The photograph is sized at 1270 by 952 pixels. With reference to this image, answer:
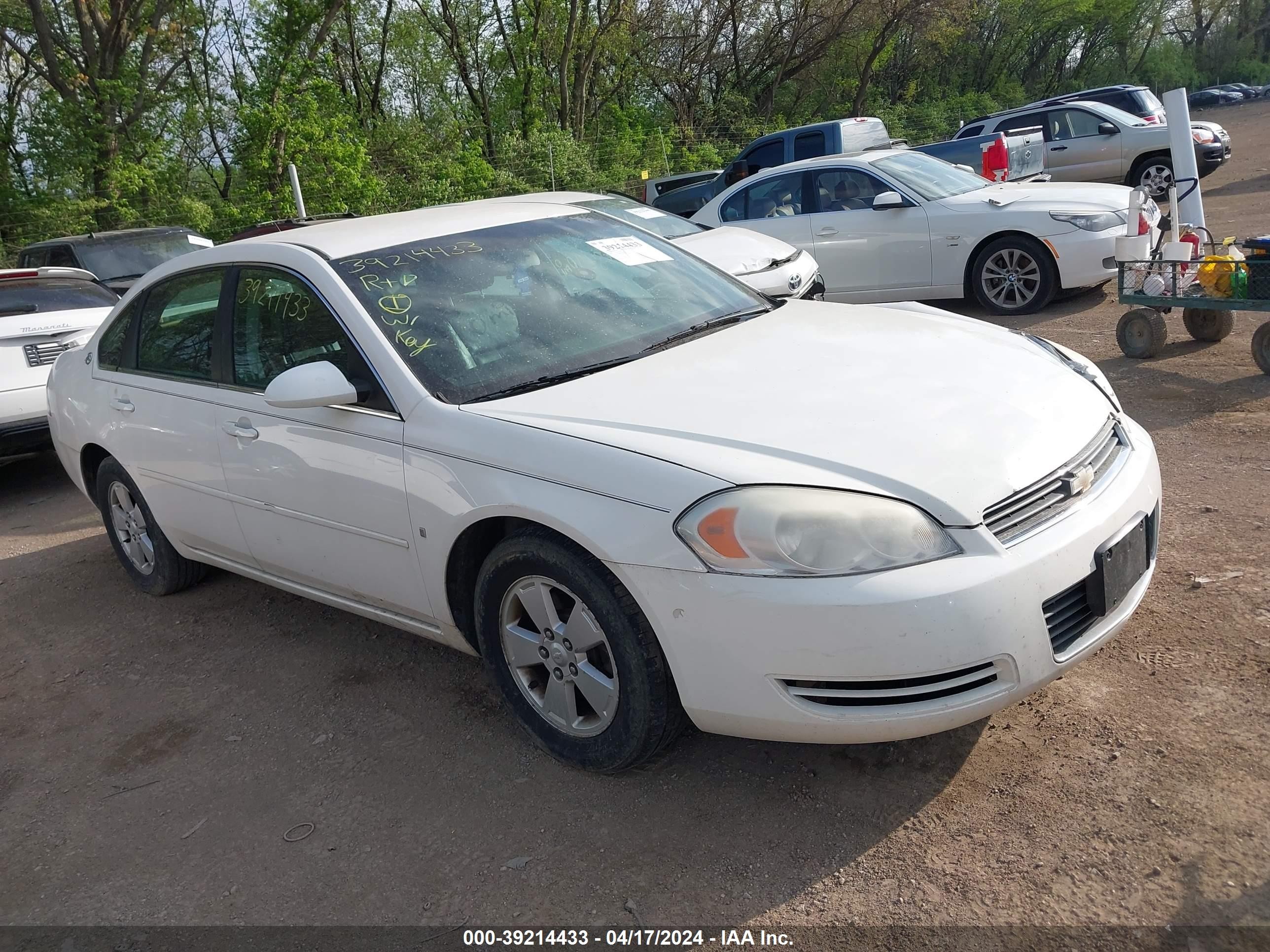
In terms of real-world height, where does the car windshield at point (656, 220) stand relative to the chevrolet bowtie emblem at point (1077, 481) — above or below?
above

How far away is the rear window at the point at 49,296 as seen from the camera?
746cm

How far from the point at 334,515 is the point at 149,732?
44.0 inches

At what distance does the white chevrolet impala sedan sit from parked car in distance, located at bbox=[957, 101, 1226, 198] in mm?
13288

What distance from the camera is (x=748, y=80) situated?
35781 millimetres

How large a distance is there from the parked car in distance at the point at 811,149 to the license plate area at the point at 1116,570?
1190 centimetres

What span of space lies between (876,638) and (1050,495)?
0.67 m

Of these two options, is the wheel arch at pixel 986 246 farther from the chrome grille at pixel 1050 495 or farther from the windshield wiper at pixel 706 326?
the chrome grille at pixel 1050 495

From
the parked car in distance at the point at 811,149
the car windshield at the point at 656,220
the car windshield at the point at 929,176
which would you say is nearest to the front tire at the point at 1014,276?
the car windshield at the point at 929,176

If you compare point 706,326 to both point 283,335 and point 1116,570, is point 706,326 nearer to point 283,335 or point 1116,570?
point 283,335

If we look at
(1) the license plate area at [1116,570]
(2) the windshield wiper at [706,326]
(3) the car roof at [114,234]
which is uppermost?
(3) the car roof at [114,234]

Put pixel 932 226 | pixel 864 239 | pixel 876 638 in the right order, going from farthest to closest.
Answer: pixel 864 239 < pixel 932 226 < pixel 876 638

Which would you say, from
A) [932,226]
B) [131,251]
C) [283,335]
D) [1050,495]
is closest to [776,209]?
[932,226]

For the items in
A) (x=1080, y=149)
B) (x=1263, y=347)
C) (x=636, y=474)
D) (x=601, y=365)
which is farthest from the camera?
(x=1080, y=149)

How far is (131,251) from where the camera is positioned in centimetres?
1091
